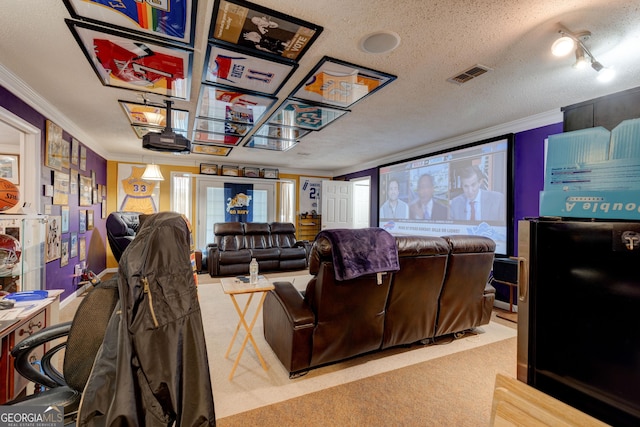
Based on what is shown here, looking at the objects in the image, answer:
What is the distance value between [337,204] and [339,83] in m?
4.62

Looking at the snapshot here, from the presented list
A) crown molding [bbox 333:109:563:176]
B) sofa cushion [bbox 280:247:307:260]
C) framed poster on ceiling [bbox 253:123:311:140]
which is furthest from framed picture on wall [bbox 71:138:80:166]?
crown molding [bbox 333:109:563:176]

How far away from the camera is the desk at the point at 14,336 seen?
1.35m

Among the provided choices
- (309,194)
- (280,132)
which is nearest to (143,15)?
(280,132)

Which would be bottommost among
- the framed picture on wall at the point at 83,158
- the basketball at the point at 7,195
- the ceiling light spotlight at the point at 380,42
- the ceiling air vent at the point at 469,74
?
the basketball at the point at 7,195

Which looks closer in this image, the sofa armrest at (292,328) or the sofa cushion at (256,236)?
the sofa armrest at (292,328)

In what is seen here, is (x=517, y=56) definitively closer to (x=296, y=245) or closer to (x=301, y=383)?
(x=301, y=383)

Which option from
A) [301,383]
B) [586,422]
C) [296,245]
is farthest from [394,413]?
[296,245]

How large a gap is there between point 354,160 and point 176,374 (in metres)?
5.80

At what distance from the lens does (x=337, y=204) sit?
702cm

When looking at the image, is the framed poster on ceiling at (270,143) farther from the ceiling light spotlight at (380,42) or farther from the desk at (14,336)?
the desk at (14,336)

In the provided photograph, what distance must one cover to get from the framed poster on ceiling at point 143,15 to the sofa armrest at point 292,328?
6.48ft

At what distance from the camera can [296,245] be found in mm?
6078

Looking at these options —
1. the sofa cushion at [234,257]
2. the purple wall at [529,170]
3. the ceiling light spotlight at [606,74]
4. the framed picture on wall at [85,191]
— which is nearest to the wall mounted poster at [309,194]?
the sofa cushion at [234,257]

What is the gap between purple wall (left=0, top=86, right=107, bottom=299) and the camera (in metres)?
2.63
